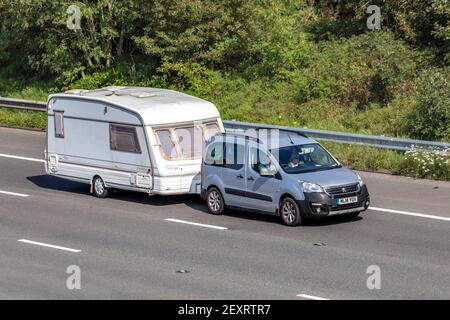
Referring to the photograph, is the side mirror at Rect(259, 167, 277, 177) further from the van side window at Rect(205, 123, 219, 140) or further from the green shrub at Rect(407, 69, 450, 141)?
the green shrub at Rect(407, 69, 450, 141)

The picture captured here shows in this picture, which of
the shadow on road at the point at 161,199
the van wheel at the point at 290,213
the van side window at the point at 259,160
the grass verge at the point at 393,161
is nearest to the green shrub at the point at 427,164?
the grass verge at the point at 393,161

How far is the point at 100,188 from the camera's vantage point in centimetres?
2522

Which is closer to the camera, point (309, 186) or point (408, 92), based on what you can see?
point (309, 186)

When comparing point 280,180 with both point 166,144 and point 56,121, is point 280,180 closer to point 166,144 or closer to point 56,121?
point 166,144

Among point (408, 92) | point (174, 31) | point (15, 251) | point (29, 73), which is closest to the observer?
point (15, 251)

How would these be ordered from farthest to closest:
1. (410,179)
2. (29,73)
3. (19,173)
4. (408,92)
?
(29,73)
(408,92)
(19,173)
(410,179)

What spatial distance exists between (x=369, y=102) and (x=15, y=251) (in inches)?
561

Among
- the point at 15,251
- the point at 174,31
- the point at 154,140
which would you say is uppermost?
the point at 174,31

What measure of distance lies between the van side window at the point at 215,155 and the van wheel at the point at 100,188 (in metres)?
3.04

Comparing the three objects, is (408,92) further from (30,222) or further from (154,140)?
(30,222)

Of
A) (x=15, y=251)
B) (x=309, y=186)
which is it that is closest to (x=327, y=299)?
(x=309, y=186)

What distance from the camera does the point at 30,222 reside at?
22.7m

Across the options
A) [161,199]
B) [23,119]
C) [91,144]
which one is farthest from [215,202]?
[23,119]

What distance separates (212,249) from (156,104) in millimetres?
5740
